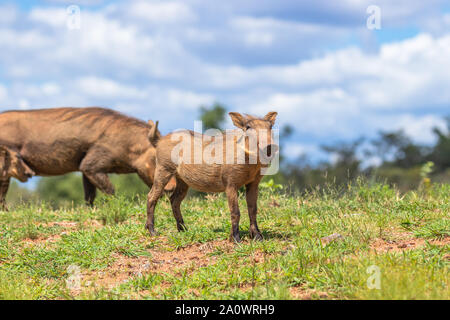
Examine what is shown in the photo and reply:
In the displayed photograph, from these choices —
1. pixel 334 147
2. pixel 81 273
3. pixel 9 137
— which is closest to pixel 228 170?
pixel 81 273

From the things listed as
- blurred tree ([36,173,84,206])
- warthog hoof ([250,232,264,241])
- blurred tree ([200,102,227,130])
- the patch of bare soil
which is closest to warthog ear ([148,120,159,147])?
warthog hoof ([250,232,264,241])

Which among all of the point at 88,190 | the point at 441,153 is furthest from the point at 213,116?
the point at 441,153

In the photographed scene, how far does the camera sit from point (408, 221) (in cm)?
729

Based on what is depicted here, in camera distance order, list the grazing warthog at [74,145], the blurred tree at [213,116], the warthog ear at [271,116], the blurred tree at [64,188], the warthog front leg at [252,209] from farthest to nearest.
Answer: the blurred tree at [64,188], the blurred tree at [213,116], the grazing warthog at [74,145], the warthog front leg at [252,209], the warthog ear at [271,116]

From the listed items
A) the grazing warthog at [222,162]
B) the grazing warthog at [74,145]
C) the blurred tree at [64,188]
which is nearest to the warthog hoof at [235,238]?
the grazing warthog at [222,162]

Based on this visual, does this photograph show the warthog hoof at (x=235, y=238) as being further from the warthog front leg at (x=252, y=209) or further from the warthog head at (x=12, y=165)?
the warthog head at (x=12, y=165)

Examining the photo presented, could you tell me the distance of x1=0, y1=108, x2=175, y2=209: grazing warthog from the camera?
36.6 ft

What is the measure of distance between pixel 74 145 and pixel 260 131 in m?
6.19

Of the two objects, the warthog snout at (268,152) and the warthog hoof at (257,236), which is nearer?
the warthog snout at (268,152)

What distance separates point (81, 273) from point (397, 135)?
46.2m

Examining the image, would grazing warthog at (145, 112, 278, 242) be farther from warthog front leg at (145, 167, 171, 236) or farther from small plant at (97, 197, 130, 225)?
small plant at (97, 197, 130, 225)

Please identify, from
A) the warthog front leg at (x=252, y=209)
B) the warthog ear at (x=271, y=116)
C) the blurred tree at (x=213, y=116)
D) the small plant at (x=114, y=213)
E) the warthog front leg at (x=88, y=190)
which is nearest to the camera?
the warthog ear at (x=271, y=116)

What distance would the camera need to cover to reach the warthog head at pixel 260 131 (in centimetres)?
641

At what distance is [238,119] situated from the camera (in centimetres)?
663
